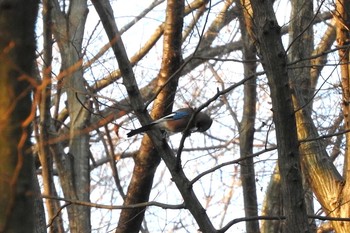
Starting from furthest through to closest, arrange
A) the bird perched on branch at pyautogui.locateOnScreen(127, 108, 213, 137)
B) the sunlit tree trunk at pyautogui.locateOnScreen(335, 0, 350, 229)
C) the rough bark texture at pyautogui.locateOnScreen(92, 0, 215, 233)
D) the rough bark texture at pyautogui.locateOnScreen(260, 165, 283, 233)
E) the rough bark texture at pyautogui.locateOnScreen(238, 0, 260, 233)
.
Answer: the rough bark texture at pyautogui.locateOnScreen(260, 165, 283, 233), the rough bark texture at pyautogui.locateOnScreen(238, 0, 260, 233), the bird perched on branch at pyautogui.locateOnScreen(127, 108, 213, 137), the sunlit tree trunk at pyautogui.locateOnScreen(335, 0, 350, 229), the rough bark texture at pyautogui.locateOnScreen(92, 0, 215, 233)

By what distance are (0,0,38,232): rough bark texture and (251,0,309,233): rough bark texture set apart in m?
2.53

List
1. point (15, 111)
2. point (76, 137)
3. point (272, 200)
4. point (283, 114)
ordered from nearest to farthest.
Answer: point (15, 111) → point (283, 114) → point (76, 137) → point (272, 200)

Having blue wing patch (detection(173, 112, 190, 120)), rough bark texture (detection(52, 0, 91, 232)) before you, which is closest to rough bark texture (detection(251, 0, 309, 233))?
blue wing patch (detection(173, 112, 190, 120))

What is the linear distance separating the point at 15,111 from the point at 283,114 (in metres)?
2.64

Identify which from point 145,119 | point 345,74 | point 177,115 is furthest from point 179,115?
point 145,119

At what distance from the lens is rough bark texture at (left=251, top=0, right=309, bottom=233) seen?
14.4 ft

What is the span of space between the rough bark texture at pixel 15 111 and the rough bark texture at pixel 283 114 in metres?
2.53

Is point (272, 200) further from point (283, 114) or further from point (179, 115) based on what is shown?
point (283, 114)

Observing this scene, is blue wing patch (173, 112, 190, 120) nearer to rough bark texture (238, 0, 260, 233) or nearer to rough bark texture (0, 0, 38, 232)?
rough bark texture (238, 0, 260, 233)

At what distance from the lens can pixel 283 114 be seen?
442 cm

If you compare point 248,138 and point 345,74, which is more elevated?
point 248,138

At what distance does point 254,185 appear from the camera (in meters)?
8.50

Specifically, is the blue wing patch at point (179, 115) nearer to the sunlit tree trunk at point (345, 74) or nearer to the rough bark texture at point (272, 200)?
the sunlit tree trunk at point (345, 74)

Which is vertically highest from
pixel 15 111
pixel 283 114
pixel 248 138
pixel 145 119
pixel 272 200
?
pixel 248 138
